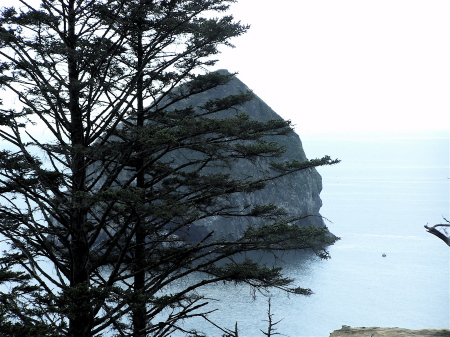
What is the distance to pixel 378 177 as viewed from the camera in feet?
525

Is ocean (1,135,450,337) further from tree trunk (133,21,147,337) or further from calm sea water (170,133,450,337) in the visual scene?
tree trunk (133,21,147,337)

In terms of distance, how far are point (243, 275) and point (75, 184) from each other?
150 inches

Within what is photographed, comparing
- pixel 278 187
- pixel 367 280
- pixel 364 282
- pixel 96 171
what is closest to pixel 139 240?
pixel 96 171

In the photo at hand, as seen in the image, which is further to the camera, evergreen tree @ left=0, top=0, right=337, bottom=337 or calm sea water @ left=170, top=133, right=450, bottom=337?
calm sea water @ left=170, top=133, right=450, bottom=337

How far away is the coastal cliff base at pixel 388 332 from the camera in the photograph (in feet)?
35.0

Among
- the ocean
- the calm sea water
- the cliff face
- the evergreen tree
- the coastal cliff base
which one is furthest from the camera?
the cliff face

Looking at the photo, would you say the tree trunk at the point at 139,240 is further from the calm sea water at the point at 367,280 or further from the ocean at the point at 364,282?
the ocean at the point at 364,282

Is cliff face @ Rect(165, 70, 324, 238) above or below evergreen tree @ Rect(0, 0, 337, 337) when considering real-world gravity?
above

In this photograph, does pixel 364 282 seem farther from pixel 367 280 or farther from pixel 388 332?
pixel 388 332

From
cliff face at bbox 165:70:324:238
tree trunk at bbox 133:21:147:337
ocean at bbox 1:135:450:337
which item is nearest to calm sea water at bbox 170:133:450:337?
ocean at bbox 1:135:450:337

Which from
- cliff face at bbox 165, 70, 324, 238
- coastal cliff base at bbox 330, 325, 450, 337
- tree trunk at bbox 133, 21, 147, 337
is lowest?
coastal cliff base at bbox 330, 325, 450, 337

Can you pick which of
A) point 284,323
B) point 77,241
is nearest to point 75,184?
point 77,241

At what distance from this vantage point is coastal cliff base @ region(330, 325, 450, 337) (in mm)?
10680

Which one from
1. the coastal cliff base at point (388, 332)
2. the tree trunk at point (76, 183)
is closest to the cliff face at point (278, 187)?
the coastal cliff base at point (388, 332)
